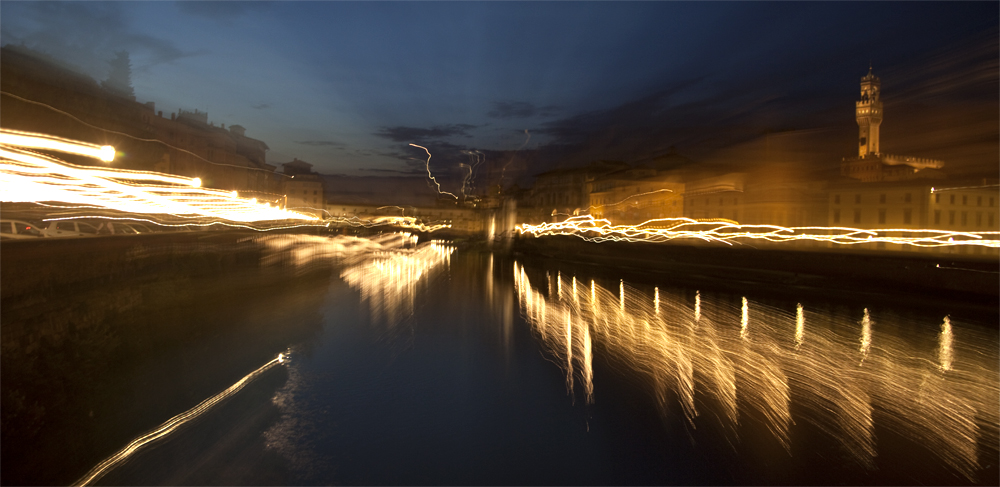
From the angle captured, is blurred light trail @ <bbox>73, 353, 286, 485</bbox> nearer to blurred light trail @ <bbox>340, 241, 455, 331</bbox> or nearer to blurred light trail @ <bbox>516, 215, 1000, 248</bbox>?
blurred light trail @ <bbox>340, 241, 455, 331</bbox>

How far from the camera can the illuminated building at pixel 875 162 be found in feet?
117

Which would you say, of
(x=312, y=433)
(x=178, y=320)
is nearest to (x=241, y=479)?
(x=312, y=433)

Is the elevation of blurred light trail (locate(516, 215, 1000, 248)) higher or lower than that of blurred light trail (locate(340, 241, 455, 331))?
higher

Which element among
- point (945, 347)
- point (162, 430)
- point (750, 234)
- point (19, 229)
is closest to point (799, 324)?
point (945, 347)

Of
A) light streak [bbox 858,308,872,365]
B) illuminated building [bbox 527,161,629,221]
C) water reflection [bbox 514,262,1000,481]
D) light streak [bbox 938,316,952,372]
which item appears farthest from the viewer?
illuminated building [bbox 527,161,629,221]

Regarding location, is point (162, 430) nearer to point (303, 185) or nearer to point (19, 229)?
point (19, 229)

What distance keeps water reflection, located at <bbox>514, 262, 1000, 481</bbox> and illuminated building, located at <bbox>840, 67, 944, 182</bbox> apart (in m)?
21.9

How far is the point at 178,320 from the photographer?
28.5 feet

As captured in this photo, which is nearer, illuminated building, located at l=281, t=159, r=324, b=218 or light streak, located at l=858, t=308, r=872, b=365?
light streak, located at l=858, t=308, r=872, b=365

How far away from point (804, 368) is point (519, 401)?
3.83 metres

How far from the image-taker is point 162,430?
427cm

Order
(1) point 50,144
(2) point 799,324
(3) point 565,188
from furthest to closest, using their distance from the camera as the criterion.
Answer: (3) point 565,188 → (1) point 50,144 → (2) point 799,324

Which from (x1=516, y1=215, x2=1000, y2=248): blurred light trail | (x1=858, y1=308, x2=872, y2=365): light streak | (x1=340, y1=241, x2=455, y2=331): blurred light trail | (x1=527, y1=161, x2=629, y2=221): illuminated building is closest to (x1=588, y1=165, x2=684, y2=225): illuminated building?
(x1=527, y1=161, x2=629, y2=221): illuminated building

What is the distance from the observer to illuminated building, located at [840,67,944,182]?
117 ft
